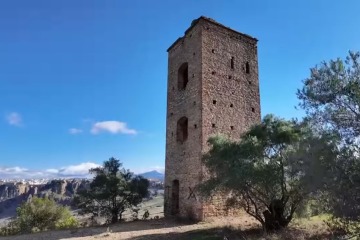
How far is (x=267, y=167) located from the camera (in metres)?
10.0

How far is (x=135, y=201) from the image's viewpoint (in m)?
17.0

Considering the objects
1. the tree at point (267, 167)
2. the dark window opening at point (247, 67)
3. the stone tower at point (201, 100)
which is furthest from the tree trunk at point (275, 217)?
the dark window opening at point (247, 67)

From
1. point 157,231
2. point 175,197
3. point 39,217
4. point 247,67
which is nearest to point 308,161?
point 157,231

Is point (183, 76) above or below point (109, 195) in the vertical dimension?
above

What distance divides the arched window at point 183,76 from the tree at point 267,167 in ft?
22.6

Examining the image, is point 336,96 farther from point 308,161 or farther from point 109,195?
point 109,195

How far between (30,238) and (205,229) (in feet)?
21.4

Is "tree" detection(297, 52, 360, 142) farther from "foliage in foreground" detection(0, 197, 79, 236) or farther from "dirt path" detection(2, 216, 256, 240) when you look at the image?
"foliage in foreground" detection(0, 197, 79, 236)

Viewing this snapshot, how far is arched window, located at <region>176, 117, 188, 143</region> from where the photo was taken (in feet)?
54.5

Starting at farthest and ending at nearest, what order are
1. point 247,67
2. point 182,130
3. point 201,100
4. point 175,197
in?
point 247,67 < point 182,130 < point 175,197 < point 201,100

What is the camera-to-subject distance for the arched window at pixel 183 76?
17531mm

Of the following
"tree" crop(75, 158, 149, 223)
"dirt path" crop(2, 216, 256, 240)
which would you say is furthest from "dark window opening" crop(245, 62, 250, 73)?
"tree" crop(75, 158, 149, 223)

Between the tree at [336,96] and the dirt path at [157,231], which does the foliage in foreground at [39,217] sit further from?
the tree at [336,96]

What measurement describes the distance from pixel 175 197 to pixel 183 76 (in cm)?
703
